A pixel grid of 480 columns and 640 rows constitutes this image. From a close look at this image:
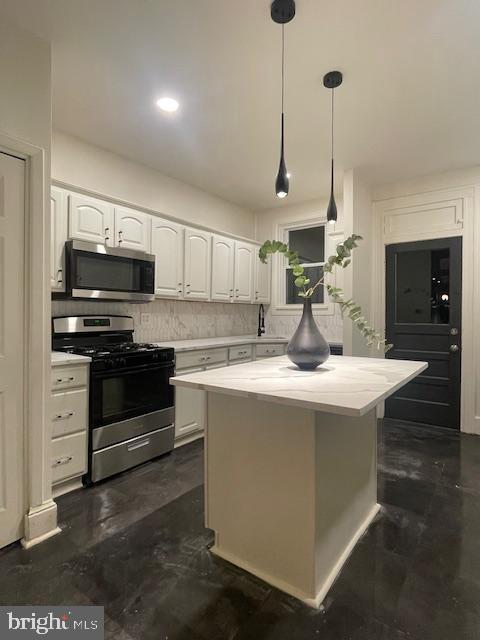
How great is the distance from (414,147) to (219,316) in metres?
2.73

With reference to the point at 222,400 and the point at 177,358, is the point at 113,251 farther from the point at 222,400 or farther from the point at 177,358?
the point at 222,400

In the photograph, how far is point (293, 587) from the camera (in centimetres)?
152

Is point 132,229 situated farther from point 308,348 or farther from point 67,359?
point 308,348

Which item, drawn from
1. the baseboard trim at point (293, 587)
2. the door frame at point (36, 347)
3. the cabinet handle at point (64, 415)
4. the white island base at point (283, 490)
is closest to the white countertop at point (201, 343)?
the cabinet handle at point (64, 415)

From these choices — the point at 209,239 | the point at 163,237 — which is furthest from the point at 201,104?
the point at 209,239

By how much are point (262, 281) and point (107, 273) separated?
2298mm

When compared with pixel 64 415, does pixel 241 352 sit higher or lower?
higher

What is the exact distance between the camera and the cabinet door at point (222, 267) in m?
3.97

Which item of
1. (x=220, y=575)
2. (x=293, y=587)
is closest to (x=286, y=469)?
(x=293, y=587)

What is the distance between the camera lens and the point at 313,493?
1.45 meters

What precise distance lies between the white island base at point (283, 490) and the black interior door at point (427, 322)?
2.43 m

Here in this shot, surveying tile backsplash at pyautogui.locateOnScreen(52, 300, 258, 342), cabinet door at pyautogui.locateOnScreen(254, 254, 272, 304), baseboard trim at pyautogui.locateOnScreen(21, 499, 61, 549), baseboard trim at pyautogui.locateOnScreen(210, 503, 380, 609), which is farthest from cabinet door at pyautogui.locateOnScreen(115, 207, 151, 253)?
baseboard trim at pyautogui.locateOnScreen(210, 503, 380, 609)

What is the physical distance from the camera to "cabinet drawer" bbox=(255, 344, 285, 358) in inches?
164

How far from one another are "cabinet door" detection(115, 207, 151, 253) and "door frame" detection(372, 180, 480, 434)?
277 centimetres
